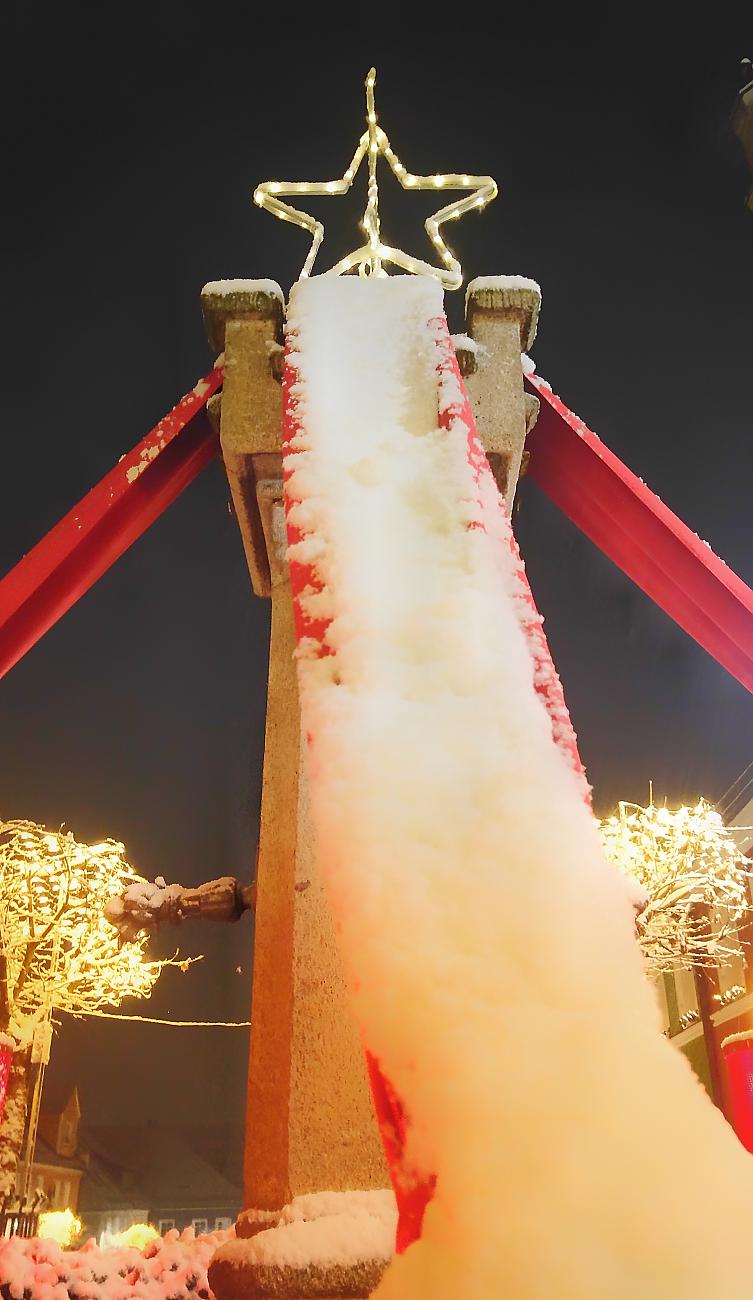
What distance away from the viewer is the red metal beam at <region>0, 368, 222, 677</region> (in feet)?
9.02

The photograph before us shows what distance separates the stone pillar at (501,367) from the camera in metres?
3.05

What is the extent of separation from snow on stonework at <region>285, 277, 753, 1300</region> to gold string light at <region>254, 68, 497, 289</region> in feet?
5.91

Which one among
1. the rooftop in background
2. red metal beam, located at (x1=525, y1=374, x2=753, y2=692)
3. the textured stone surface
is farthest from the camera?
the rooftop in background

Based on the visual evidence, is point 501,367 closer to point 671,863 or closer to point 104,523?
point 104,523

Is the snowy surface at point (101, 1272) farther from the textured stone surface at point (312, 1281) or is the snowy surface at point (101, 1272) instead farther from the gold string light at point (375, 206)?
the gold string light at point (375, 206)

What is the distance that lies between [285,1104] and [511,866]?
4.66 ft

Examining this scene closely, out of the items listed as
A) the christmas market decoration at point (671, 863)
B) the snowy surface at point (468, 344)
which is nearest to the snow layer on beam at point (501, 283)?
the snowy surface at point (468, 344)

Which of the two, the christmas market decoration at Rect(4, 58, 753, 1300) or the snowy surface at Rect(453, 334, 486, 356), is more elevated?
the snowy surface at Rect(453, 334, 486, 356)

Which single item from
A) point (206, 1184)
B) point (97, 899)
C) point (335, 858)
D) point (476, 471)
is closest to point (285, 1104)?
point (335, 858)

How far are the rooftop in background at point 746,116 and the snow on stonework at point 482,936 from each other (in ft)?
72.5

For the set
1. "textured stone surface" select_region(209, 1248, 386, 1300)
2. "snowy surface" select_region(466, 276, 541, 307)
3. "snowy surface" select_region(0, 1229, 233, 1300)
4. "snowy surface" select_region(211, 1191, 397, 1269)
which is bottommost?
"snowy surface" select_region(0, 1229, 233, 1300)

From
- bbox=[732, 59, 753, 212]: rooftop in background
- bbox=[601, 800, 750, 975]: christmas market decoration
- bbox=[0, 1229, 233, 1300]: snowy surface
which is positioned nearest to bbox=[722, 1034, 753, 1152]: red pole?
bbox=[601, 800, 750, 975]: christmas market decoration

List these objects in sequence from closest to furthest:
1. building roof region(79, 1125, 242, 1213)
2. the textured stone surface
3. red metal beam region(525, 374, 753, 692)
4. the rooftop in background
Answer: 1. the textured stone surface
2. red metal beam region(525, 374, 753, 692)
3. the rooftop in background
4. building roof region(79, 1125, 242, 1213)

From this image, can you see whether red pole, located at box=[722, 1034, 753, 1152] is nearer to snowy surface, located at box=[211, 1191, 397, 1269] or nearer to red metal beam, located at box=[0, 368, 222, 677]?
snowy surface, located at box=[211, 1191, 397, 1269]
